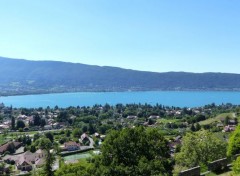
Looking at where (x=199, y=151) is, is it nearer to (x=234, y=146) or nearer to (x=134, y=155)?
(x=234, y=146)

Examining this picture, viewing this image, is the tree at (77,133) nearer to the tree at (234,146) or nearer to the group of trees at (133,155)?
the tree at (234,146)

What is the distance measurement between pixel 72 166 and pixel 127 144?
541 cm

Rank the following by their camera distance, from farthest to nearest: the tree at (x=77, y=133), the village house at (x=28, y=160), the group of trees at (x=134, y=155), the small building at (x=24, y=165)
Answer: the tree at (x=77, y=133)
the village house at (x=28, y=160)
the small building at (x=24, y=165)
the group of trees at (x=134, y=155)

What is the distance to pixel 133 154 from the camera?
1317 cm

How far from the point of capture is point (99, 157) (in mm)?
13789

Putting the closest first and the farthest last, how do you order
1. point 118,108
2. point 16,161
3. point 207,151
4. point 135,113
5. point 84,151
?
point 207,151 < point 16,161 < point 84,151 < point 135,113 < point 118,108

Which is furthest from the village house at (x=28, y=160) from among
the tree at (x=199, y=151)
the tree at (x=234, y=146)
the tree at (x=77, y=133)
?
Answer: the tree at (x=234, y=146)

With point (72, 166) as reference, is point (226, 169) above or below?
above

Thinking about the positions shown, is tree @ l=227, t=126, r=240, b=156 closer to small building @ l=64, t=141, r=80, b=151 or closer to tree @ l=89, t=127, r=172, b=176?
tree @ l=89, t=127, r=172, b=176

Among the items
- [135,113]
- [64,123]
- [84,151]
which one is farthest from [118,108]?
[84,151]

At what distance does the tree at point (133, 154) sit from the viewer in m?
12.5

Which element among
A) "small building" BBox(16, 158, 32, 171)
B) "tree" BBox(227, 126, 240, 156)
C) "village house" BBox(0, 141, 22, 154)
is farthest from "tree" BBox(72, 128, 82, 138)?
"tree" BBox(227, 126, 240, 156)

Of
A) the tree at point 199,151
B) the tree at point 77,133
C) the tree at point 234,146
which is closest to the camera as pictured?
the tree at point 234,146

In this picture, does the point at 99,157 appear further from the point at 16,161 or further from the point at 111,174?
the point at 16,161
